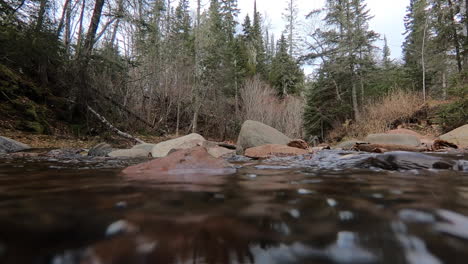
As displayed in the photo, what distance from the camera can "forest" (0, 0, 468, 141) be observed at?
25.0 ft

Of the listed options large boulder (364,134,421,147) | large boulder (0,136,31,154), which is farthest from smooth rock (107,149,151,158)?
large boulder (364,134,421,147)

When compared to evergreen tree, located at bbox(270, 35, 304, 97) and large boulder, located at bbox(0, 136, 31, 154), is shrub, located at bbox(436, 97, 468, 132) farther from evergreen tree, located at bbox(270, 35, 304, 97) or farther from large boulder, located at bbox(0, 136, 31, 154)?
evergreen tree, located at bbox(270, 35, 304, 97)

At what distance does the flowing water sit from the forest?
830 cm

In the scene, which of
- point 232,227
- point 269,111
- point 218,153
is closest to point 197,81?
point 269,111

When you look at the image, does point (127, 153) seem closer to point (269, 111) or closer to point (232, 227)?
point (232, 227)

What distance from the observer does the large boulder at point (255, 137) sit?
20.4ft

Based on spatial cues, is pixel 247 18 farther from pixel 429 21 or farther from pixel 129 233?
pixel 129 233

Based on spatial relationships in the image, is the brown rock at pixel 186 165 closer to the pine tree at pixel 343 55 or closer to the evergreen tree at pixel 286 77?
the pine tree at pixel 343 55

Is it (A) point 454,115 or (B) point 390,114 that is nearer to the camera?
(A) point 454,115

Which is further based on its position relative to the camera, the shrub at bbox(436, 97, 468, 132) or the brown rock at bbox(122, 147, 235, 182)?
the shrub at bbox(436, 97, 468, 132)

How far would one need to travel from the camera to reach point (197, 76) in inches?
629

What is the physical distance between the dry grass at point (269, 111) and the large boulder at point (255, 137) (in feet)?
25.4

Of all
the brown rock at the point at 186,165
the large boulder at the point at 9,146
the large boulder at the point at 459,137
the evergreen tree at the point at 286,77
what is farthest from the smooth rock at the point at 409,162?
the evergreen tree at the point at 286,77

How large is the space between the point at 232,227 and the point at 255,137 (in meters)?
5.72
